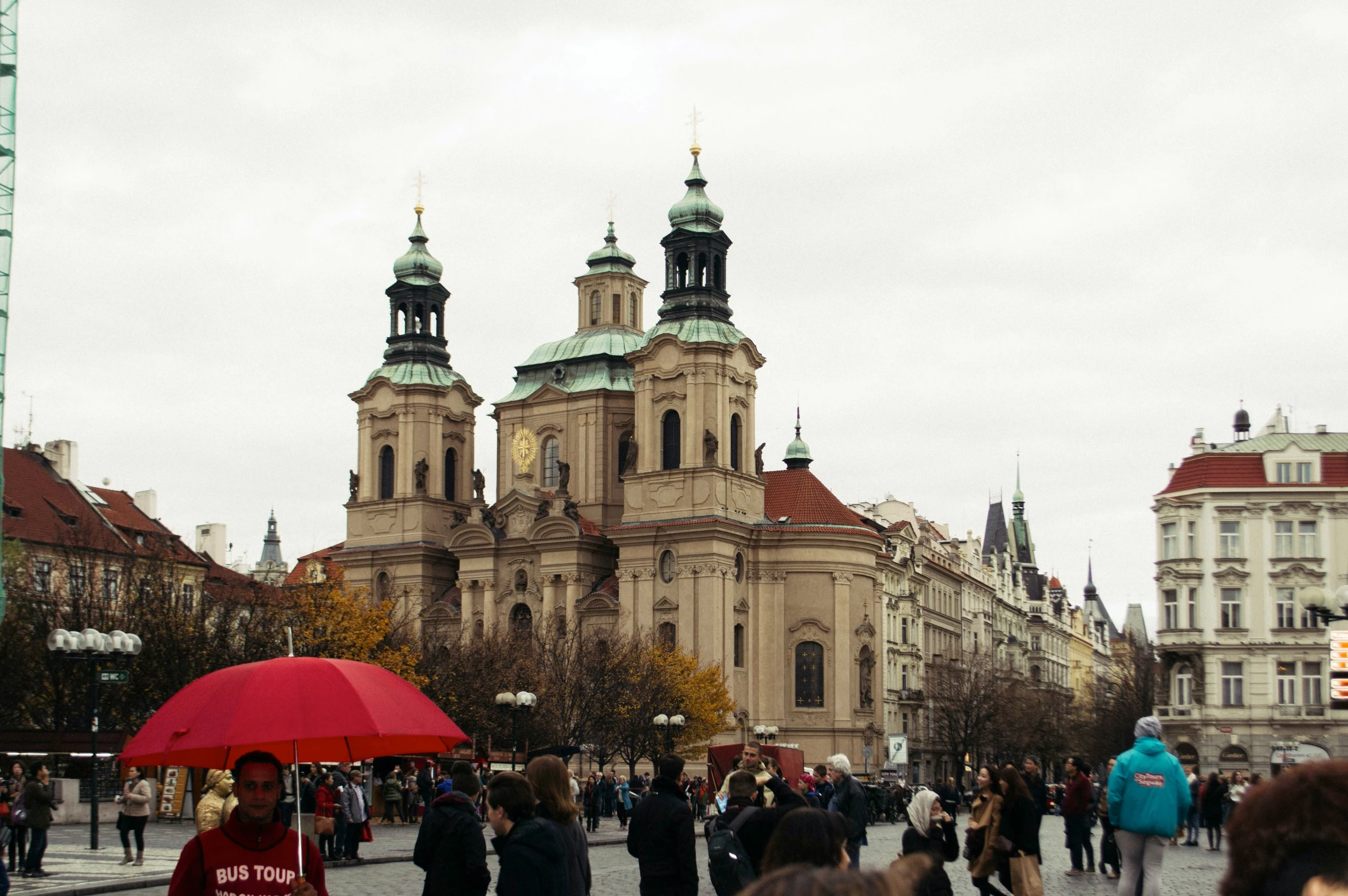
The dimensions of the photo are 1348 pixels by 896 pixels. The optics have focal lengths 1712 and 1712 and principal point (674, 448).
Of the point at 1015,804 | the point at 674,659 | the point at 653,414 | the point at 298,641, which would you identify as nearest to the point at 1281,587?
the point at 674,659

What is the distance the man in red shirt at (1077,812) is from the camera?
24422mm

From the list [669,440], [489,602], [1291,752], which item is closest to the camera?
[1291,752]

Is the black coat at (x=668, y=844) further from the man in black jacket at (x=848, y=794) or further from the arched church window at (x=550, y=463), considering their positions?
the arched church window at (x=550, y=463)

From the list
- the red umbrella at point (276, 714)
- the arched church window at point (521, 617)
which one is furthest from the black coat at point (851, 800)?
the arched church window at point (521, 617)

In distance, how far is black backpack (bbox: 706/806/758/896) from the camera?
37.8 ft

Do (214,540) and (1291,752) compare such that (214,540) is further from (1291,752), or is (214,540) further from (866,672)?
(1291,752)

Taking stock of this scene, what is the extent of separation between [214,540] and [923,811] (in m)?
98.4

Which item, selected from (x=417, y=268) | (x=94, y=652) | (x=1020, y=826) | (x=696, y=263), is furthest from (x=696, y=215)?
(x=1020, y=826)

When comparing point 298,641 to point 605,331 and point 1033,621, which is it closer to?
point 605,331

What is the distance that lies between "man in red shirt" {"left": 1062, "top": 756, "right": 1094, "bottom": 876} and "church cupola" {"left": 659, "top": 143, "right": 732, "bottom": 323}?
5771 centimetres

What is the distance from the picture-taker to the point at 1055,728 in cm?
10744

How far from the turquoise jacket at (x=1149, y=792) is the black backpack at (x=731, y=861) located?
419 cm

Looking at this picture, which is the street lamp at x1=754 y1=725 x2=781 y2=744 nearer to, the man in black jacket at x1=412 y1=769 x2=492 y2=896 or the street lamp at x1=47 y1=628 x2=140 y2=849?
the street lamp at x1=47 y1=628 x2=140 y2=849

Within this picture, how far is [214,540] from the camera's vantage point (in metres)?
106
